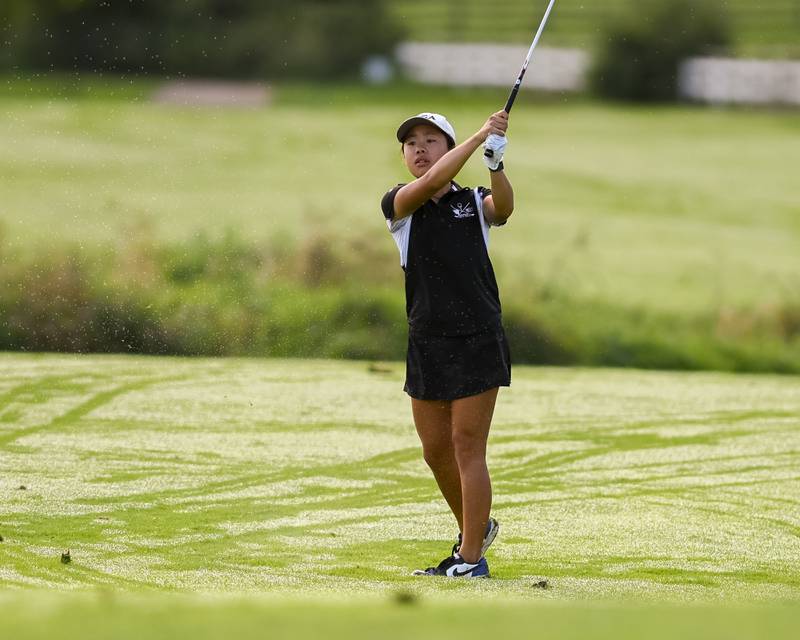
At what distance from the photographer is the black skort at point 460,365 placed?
6.30m

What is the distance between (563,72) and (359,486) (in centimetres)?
2059

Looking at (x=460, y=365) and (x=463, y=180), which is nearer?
(x=460, y=365)

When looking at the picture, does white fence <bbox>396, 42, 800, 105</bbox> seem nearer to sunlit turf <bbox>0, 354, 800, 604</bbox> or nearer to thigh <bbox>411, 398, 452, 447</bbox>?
sunlit turf <bbox>0, 354, 800, 604</bbox>

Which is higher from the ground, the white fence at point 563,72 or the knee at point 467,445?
the white fence at point 563,72

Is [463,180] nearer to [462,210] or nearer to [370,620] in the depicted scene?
[462,210]

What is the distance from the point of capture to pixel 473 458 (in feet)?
20.8

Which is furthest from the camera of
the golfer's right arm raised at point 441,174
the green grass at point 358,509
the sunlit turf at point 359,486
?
the sunlit turf at point 359,486

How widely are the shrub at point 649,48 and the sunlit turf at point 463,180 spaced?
0.45 m

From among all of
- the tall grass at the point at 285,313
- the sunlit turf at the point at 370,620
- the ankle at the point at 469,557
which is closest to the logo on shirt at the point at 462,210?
the ankle at the point at 469,557

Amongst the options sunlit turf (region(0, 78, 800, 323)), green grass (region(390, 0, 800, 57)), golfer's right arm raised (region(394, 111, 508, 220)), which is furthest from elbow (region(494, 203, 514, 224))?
green grass (region(390, 0, 800, 57))

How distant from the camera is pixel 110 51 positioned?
27406 mm

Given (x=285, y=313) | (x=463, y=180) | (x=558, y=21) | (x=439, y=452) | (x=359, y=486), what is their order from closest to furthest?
(x=439, y=452) < (x=359, y=486) < (x=285, y=313) < (x=463, y=180) < (x=558, y=21)

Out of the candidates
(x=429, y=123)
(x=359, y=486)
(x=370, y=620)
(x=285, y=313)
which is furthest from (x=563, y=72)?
(x=370, y=620)

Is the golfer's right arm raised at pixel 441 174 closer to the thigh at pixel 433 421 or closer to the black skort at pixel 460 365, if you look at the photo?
the black skort at pixel 460 365
